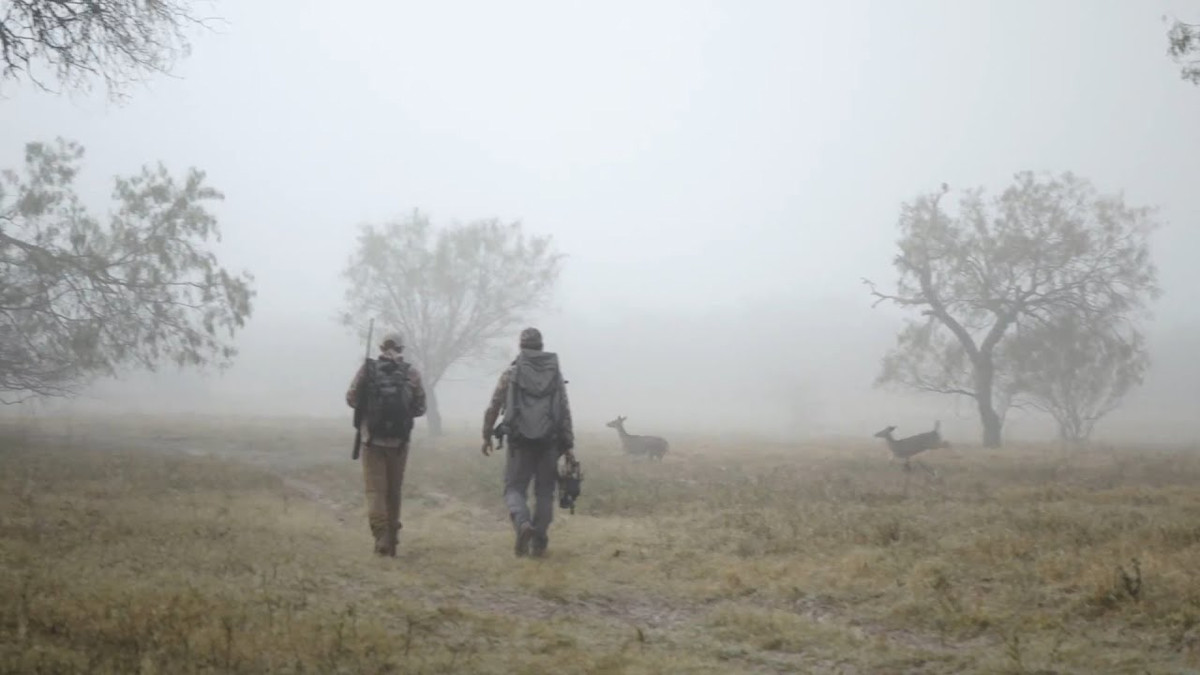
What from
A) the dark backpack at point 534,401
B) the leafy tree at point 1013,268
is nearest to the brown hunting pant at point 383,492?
the dark backpack at point 534,401

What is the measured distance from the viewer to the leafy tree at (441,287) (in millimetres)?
43688

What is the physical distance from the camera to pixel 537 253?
1822 inches

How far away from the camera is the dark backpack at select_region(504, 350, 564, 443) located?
9641mm

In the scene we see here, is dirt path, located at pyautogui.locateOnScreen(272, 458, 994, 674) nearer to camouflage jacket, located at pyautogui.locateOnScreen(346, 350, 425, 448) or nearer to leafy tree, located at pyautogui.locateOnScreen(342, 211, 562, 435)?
camouflage jacket, located at pyautogui.locateOnScreen(346, 350, 425, 448)

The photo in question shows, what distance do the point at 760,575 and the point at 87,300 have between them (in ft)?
68.3

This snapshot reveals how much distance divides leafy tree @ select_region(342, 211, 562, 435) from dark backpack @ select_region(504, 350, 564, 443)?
33549 millimetres

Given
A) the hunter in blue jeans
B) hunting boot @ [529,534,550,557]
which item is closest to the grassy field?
hunting boot @ [529,534,550,557]

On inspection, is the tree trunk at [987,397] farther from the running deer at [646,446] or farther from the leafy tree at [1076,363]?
the running deer at [646,446]

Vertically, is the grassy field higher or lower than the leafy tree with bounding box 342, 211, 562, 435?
lower

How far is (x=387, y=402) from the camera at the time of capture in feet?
31.9

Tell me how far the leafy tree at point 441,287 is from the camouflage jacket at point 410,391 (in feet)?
108

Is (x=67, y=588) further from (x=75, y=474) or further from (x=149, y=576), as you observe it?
(x=75, y=474)

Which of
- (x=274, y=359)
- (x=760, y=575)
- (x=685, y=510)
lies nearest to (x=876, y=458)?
(x=685, y=510)

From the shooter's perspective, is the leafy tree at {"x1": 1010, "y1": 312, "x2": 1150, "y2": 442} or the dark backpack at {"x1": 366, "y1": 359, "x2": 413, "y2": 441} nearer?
the dark backpack at {"x1": 366, "y1": 359, "x2": 413, "y2": 441}
